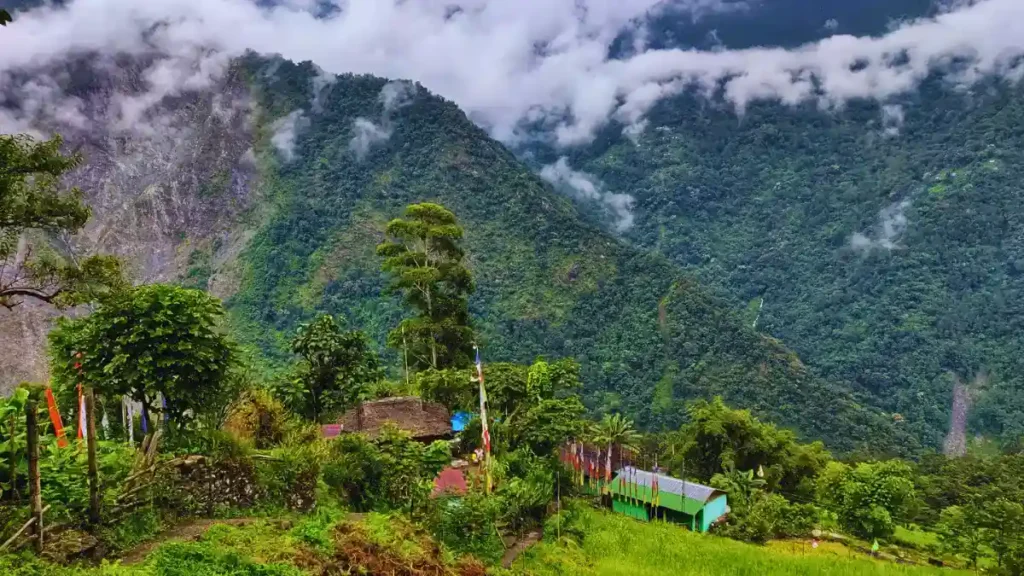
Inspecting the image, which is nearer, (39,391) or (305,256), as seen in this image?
(39,391)

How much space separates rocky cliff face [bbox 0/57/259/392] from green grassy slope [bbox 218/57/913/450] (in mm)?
4273

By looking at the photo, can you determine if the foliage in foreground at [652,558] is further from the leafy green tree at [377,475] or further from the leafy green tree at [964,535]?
the leafy green tree at [964,535]

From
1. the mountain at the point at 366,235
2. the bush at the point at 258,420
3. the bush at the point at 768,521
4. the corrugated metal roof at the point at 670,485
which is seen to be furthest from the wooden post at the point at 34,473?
the mountain at the point at 366,235

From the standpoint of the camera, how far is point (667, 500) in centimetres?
2242

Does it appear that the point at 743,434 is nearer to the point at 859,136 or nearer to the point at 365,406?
the point at 365,406

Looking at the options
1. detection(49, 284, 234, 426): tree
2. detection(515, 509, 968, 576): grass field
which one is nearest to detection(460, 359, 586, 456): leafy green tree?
detection(515, 509, 968, 576): grass field

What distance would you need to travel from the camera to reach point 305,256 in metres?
75.4

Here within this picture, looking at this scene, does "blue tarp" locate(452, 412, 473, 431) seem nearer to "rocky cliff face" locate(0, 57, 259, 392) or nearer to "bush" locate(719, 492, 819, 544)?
"bush" locate(719, 492, 819, 544)

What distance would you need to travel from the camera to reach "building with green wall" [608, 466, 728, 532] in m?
21.4

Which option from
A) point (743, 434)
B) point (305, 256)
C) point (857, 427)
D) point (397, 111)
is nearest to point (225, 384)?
point (743, 434)

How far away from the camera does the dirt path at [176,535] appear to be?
331 inches

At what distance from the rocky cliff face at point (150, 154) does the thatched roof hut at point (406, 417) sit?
5851 centimetres

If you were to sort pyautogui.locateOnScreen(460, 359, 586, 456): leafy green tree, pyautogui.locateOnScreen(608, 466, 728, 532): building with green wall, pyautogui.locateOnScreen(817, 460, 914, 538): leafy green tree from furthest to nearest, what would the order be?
1. pyautogui.locateOnScreen(817, 460, 914, 538): leafy green tree
2. pyautogui.locateOnScreen(608, 466, 728, 532): building with green wall
3. pyautogui.locateOnScreen(460, 359, 586, 456): leafy green tree

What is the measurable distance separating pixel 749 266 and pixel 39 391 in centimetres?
14110
